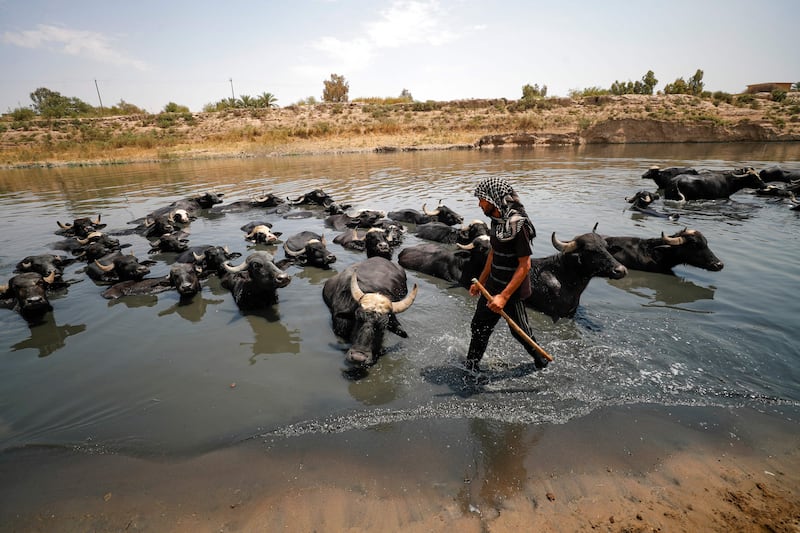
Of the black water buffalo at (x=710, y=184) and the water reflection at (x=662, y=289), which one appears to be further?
the black water buffalo at (x=710, y=184)

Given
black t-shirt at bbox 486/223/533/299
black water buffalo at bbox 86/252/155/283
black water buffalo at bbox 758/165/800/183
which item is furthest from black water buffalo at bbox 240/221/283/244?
black water buffalo at bbox 758/165/800/183

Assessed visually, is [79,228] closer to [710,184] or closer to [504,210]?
[504,210]

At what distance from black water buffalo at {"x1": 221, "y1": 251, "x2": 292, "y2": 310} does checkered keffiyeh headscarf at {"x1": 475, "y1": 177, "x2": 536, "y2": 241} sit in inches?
144

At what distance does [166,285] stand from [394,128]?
38.8 metres

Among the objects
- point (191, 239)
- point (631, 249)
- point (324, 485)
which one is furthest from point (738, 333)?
point (191, 239)

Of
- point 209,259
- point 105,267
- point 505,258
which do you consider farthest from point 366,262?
point 105,267

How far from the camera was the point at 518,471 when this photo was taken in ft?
10.2

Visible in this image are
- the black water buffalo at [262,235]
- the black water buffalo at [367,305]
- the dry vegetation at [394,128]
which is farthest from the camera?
the dry vegetation at [394,128]

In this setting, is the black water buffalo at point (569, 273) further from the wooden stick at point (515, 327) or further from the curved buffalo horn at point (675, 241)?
the curved buffalo horn at point (675, 241)

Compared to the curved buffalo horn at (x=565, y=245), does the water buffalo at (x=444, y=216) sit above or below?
below

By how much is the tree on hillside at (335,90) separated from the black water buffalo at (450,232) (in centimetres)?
6371

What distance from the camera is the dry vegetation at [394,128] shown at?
3409 centimetres

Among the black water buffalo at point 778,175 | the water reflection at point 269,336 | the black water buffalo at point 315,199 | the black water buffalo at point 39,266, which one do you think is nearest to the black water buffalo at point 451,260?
the water reflection at point 269,336

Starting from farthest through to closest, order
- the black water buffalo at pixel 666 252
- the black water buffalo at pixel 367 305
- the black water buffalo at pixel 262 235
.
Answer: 1. the black water buffalo at pixel 262 235
2. the black water buffalo at pixel 666 252
3. the black water buffalo at pixel 367 305
